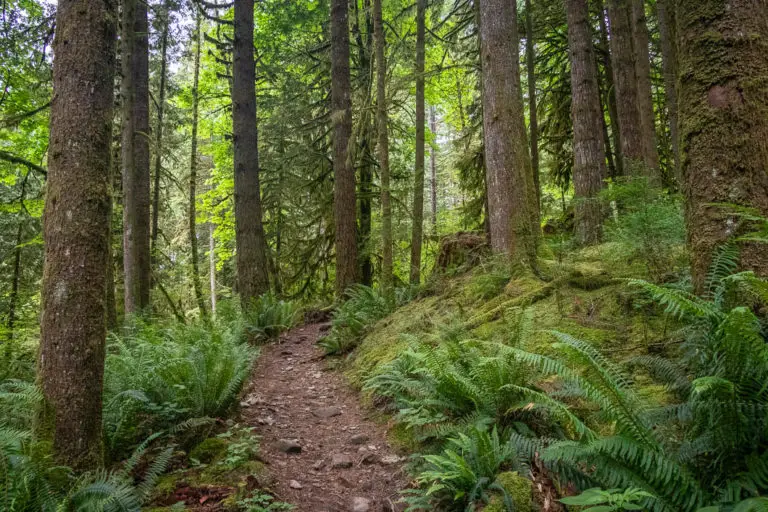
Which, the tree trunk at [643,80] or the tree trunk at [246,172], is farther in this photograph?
the tree trunk at [246,172]

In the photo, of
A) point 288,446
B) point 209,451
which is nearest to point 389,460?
point 288,446

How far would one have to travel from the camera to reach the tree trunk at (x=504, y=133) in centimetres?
661

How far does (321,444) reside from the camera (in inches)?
174

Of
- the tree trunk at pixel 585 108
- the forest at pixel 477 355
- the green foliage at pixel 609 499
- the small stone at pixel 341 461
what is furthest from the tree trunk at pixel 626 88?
the green foliage at pixel 609 499

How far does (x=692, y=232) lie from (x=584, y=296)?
6.39ft

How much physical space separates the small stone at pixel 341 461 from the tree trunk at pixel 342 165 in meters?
6.63

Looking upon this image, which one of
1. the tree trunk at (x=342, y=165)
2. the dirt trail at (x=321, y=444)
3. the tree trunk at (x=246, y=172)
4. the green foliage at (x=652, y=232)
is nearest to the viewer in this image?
the dirt trail at (x=321, y=444)

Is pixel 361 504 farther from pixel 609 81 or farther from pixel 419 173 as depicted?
pixel 609 81

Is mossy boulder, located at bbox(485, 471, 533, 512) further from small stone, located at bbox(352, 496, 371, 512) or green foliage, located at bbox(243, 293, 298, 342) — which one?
green foliage, located at bbox(243, 293, 298, 342)

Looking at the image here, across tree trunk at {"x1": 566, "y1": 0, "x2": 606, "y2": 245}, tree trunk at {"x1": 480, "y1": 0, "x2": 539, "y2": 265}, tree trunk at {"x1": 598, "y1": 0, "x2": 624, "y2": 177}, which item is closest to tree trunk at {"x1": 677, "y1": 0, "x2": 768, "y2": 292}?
tree trunk at {"x1": 480, "y1": 0, "x2": 539, "y2": 265}

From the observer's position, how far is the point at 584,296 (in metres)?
4.97

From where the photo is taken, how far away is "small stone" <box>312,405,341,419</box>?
17.2 feet

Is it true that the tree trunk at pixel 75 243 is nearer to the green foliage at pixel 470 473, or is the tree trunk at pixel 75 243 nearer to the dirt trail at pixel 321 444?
the dirt trail at pixel 321 444

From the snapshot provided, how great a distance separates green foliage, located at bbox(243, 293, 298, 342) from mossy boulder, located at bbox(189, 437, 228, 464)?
18.9 feet
